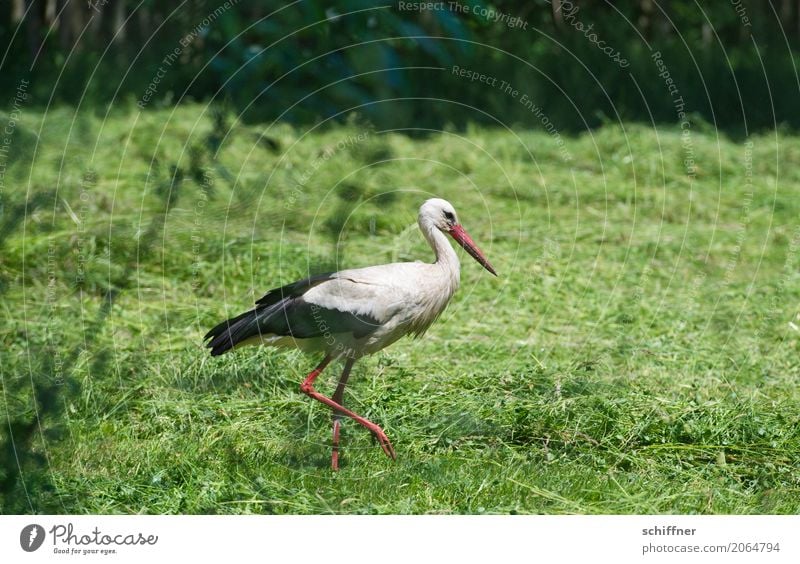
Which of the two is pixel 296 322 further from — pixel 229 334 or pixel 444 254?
pixel 444 254

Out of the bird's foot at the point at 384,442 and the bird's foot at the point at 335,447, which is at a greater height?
the bird's foot at the point at 384,442

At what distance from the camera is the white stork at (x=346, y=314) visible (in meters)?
4.92

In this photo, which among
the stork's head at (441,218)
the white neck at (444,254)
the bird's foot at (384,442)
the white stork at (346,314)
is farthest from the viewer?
the stork's head at (441,218)

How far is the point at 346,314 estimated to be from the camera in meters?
4.94

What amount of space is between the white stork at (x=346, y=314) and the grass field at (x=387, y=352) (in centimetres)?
41

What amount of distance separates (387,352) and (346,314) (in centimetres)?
127

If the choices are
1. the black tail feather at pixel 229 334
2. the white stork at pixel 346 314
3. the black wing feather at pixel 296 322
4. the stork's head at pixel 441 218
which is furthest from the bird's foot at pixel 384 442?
the stork's head at pixel 441 218

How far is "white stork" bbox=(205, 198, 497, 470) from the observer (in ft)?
16.1

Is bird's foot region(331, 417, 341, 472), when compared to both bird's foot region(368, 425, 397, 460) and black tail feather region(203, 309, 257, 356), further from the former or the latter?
black tail feather region(203, 309, 257, 356)

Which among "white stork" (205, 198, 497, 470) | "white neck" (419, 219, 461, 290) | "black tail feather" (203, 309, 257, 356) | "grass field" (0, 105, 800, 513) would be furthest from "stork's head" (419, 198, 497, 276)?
"black tail feather" (203, 309, 257, 356)

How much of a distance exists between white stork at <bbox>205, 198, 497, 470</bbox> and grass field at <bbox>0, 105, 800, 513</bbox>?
409 mm

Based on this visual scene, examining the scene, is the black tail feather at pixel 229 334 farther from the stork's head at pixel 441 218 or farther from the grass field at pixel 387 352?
the stork's head at pixel 441 218

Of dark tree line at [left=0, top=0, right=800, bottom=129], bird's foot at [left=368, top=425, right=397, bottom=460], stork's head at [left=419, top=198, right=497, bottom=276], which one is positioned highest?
dark tree line at [left=0, top=0, right=800, bottom=129]

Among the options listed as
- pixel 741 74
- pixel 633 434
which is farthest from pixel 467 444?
→ pixel 741 74
